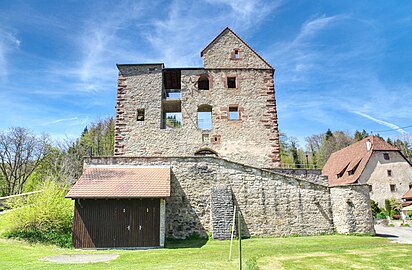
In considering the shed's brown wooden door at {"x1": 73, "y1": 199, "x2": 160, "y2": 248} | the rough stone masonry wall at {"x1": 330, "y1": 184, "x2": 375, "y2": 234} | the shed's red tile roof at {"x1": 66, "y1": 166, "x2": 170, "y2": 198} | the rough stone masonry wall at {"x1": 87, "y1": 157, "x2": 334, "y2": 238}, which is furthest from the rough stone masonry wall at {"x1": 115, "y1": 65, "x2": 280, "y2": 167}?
the shed's brown wooden door at {"x1": 73, "y1": 199, "x2": 160, "y2": 248}

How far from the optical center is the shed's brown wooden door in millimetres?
13586

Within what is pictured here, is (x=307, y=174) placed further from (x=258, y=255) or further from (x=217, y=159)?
(x=258, y=255)

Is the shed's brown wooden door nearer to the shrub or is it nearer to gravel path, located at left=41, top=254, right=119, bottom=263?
gravel path, located at left=41, top=254, right=119, bottom=263

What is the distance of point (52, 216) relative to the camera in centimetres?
1427

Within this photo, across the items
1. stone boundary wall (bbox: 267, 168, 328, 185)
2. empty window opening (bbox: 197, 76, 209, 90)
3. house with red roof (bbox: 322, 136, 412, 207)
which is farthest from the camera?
house with red roof (bbox: 322, 136, 412, 207)

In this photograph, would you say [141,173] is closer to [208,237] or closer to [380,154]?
[208,237]

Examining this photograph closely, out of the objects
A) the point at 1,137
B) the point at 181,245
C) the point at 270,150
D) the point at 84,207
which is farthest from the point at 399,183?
the point at 1,137

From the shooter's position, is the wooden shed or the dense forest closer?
the wooden shed

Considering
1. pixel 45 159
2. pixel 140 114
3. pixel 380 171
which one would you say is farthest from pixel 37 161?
pixel 380 171

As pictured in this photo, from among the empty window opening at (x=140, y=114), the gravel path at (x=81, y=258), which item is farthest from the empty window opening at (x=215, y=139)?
the gravel path at (x=81, y=258)

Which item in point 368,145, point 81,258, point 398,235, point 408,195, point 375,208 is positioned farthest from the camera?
point 368,145

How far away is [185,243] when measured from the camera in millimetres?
14516

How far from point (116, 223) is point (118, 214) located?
41 cm

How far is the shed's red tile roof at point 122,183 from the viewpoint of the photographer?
545 inches
